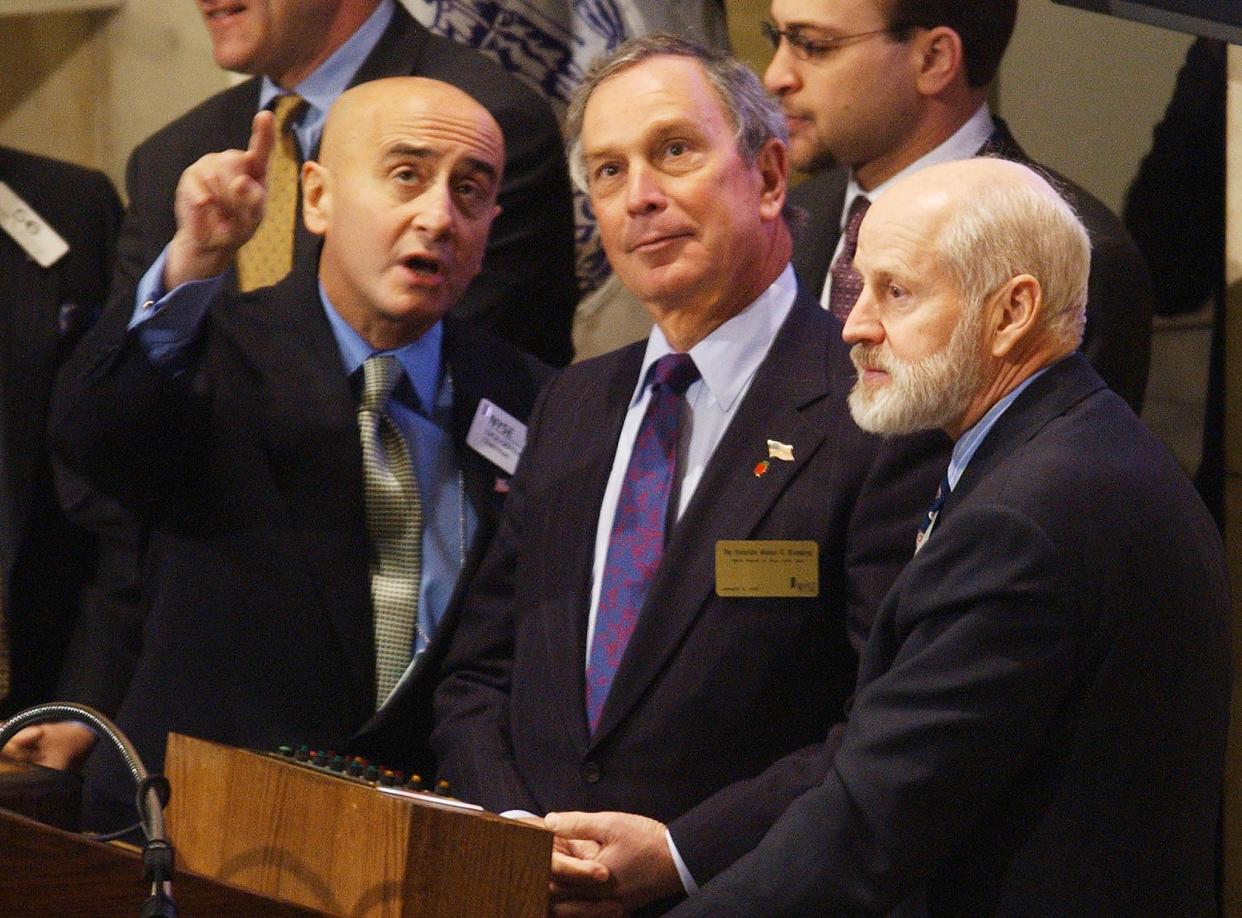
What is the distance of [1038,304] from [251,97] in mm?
2011

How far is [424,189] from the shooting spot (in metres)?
3.41

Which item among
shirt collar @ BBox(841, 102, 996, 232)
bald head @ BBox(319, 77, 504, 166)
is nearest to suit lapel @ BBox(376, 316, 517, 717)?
bald head @ BBox(319, 77, 504, 166)

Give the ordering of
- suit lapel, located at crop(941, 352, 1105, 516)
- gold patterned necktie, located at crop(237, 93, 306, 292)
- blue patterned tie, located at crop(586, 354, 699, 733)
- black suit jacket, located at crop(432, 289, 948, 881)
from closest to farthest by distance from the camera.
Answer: suit lapel, located at crop(941, 352, 1105, 516), black suit jacket, located at crop(432, 289, 948, 881), blue patterned tie, located at crop(586, 354, 699, 733), gold patterned necktie, located at crop(237, 93, 306, 292)

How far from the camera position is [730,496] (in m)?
2.91

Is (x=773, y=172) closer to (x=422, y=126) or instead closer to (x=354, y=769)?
(x=422, y=126)

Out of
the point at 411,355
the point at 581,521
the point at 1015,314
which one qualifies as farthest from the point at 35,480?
the point at 1015,314

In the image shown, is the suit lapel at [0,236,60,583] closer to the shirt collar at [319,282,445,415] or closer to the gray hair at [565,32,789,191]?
the shirt collar at [319,282,445,415]

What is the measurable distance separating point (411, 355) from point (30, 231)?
134 cm

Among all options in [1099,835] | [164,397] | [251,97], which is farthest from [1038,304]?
[251,97]

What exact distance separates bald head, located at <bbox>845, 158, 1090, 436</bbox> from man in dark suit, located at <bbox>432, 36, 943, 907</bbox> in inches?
10.7

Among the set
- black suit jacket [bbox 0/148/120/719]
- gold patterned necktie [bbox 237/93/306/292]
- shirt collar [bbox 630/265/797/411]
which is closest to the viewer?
shirt collar [bbox 630/265/797/411]

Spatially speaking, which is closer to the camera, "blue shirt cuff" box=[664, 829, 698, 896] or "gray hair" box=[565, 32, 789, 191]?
"blue shirt cuff" box=[664, 829, 698, 896]

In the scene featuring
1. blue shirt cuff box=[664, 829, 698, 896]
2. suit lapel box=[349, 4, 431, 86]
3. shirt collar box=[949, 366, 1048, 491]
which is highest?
suit lapel box=[349, 4, 431, 86]

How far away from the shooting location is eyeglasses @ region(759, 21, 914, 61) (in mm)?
3682
